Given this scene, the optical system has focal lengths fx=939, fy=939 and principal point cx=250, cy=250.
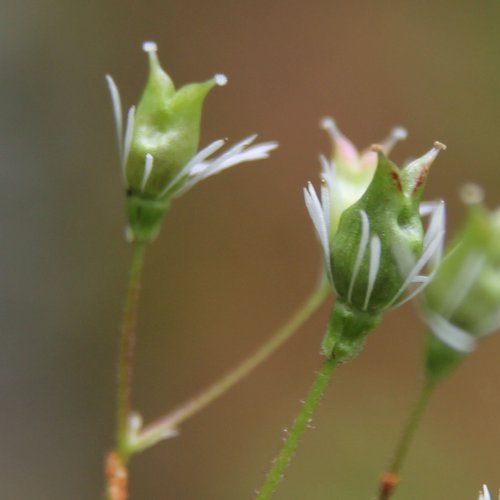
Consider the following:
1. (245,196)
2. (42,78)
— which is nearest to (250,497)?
(245,196)

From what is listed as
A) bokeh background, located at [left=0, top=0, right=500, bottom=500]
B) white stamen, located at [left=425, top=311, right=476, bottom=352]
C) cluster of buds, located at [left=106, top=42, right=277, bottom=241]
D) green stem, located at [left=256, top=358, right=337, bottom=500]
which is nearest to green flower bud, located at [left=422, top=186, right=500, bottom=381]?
white stamen, located at [left=425, top=311, right=476, bottom=352]

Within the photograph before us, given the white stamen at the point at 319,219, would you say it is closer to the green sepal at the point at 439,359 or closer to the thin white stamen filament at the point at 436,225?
the thin white stamen filament at the point at 436,225

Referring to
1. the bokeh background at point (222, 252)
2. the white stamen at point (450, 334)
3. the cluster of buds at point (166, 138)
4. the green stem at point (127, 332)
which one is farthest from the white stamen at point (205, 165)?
the bokeh background at point (222, 252)

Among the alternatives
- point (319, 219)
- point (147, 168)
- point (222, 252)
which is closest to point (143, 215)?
point (147, 168)

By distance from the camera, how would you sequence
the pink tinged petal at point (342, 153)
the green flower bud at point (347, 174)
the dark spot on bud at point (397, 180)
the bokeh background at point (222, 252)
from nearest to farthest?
the dark spot on bud at point (397, 180) → the green flower bud at point (347, 174) → the pink tinged petal at point (342, 153) → the bokeh background at point (222, 252)

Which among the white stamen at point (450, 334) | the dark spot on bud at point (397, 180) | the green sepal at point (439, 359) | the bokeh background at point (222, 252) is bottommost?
the bokeh background at point (222, 252)

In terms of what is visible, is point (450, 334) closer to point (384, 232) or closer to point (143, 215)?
point (384, 232)

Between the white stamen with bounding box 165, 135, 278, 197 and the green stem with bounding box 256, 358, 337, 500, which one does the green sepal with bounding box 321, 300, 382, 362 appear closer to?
the green stem with bounding box 256, 358, 337, 500
